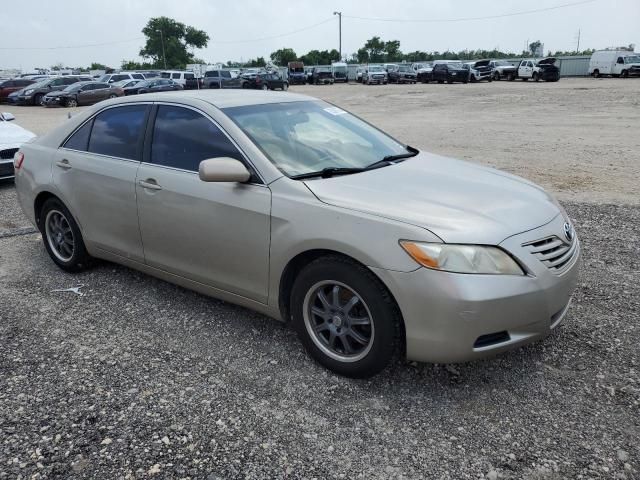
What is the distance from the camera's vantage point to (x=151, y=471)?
2.52 metres

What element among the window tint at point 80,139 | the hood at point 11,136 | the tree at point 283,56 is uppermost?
the tree at point 283,56

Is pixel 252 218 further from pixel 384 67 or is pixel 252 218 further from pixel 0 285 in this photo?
pixel 384 67

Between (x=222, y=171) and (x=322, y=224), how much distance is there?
71 cm

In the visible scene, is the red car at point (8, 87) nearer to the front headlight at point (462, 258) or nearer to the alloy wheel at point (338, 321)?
the alloy wheel at point (338, 321)

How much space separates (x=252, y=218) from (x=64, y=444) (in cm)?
154

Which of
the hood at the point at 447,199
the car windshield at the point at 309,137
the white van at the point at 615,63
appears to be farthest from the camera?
the white van at the point at 615,63

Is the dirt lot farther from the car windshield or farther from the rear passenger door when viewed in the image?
the car windshield

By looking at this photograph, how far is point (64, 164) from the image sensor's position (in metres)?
4.60

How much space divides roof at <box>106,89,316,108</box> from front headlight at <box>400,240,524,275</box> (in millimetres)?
1794

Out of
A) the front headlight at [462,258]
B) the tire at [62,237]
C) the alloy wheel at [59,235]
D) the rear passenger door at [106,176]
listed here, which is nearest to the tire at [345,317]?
the front headlight at [462,258]

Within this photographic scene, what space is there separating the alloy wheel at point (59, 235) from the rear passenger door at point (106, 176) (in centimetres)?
32

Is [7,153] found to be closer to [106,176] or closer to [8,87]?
[106,176]

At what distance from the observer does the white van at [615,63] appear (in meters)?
42.2

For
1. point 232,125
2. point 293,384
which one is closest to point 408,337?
point 293,384
